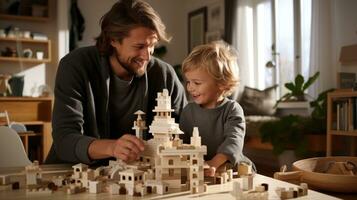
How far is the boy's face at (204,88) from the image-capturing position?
1417 millimetres

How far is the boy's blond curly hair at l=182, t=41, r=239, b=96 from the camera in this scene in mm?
1416

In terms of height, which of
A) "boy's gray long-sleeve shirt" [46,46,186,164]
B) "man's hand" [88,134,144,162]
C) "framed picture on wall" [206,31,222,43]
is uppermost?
"framed picture on wall" [206,31,222,43]

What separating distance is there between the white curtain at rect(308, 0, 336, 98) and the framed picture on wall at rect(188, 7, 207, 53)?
235cm

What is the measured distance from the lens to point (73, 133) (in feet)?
4.18

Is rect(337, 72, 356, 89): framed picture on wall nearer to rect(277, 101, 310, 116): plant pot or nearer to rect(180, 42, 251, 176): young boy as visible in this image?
rect(277, 101, 310, 116): plant pot

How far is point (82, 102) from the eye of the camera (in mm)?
1418

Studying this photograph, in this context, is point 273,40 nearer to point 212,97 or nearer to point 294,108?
point 294,108

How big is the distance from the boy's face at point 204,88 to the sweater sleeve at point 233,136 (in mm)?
84

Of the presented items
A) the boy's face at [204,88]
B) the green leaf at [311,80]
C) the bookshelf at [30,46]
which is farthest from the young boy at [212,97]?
the bookshelf at [30,46]

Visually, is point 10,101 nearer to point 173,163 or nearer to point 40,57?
point 40,57

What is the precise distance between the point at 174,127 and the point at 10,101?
13.8ft

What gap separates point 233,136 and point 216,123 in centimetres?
16

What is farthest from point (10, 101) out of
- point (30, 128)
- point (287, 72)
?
point (287, 72)

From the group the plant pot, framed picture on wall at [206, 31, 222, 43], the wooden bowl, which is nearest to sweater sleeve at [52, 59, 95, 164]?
the wooden bowl
